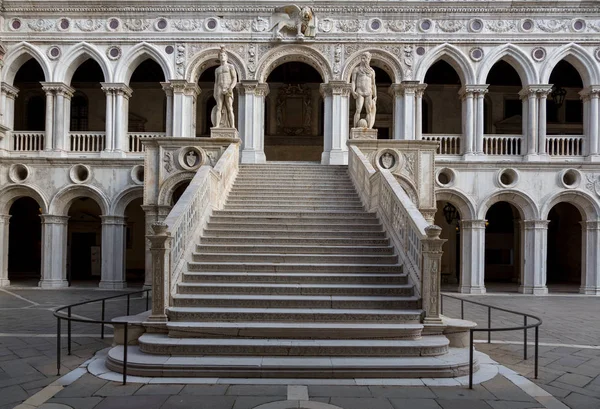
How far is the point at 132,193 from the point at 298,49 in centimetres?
816

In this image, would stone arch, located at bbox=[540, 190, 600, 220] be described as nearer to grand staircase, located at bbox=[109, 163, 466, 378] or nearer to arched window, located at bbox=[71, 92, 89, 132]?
grand staircase, located at bbox=[109, 163, 466, 378]

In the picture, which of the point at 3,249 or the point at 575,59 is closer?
the point at 575,59

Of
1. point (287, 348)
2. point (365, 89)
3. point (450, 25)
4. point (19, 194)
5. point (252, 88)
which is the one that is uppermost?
point (450, 25)

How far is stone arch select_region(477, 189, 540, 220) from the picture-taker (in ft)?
64.3

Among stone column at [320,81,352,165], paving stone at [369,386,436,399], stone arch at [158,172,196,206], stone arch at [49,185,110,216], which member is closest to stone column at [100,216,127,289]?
stone arch at [49,185,110,216]

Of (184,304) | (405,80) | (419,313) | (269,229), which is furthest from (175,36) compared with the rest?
(419,313)

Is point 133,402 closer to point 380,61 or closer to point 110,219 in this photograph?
point 110,219

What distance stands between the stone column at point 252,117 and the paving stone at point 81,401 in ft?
46.8

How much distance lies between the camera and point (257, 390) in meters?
6.59

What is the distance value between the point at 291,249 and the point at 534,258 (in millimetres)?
12403

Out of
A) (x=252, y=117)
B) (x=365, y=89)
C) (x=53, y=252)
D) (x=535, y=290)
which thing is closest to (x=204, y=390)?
(x=365, y=89)

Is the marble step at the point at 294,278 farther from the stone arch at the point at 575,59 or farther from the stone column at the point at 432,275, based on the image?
the stone arch at the point at 575,59

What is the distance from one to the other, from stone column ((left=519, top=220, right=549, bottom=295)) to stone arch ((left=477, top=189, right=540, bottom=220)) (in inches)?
11.6

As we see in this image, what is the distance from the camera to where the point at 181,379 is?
22.8 ft
